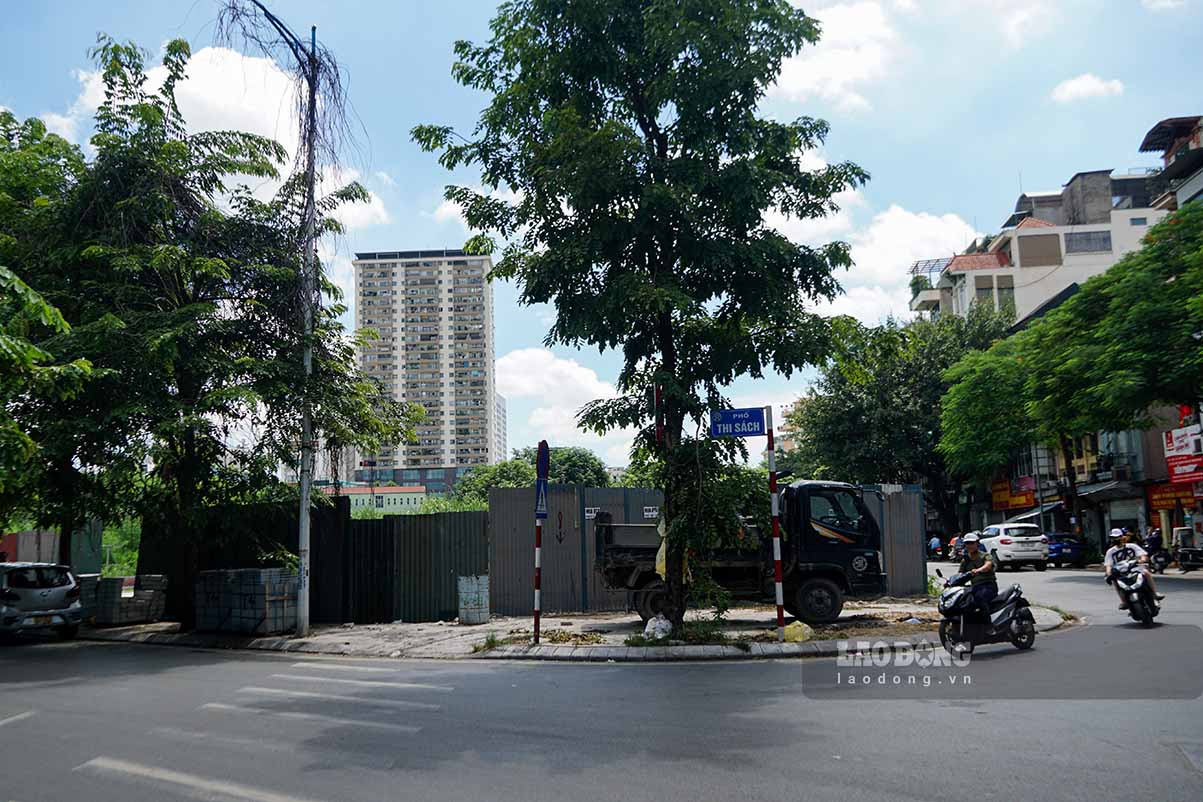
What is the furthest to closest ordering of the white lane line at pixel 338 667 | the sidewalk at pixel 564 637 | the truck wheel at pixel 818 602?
the truck wheel at pixel 818 602
the sidewalk at pixel 564 637
the white lane line at pixel 338 667

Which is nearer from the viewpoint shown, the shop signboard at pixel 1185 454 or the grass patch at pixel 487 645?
the grass patch at pixel 487 645

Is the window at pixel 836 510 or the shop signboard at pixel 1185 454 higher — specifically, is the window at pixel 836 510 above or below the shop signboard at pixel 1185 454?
below

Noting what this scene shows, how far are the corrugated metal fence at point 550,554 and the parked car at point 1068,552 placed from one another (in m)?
23.9

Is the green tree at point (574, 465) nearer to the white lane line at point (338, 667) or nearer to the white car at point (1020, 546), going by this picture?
the white car at point (1020, 546)

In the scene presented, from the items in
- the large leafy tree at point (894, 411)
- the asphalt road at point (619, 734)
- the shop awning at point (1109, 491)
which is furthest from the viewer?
→ the large leafy tree at point (894, 411)

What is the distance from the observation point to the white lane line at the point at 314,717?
24.0 feet

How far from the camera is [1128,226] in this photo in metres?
61.3

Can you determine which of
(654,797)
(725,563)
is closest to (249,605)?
(725,563)

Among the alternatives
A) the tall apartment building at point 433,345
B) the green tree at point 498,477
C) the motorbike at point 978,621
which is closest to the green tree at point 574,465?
the green tree at point 498,477

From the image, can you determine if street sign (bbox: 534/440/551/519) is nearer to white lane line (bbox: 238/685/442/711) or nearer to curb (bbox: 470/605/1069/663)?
curb (bbox: 470/605/1069/663)

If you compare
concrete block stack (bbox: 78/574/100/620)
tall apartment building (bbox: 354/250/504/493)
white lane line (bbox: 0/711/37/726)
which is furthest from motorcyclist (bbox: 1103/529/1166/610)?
tall apartment building (bbox: 354/250/504/493)

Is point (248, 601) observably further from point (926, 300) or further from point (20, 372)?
point (926, 300)

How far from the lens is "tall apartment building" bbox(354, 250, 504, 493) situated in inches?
5655

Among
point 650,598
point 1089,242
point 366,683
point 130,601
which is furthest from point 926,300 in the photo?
point 366,683
